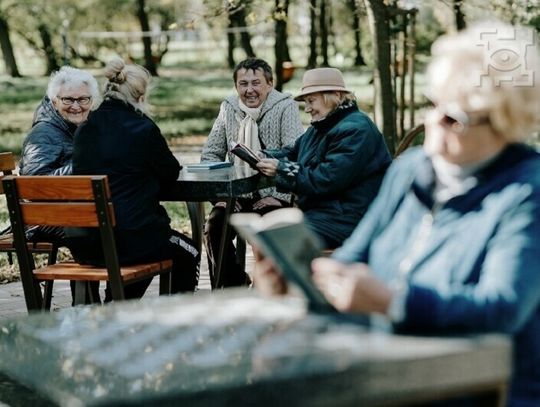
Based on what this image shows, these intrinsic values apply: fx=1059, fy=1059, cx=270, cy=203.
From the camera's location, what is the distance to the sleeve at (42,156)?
596cm

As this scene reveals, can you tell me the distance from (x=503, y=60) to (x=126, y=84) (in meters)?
3.35

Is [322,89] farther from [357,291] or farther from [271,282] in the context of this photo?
[357,291]

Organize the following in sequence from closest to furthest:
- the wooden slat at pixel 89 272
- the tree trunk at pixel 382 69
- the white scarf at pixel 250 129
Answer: the wooden slat at pixel 89 272, the white scarf at pixel 250 129, the tree trunk at pixel 382 69

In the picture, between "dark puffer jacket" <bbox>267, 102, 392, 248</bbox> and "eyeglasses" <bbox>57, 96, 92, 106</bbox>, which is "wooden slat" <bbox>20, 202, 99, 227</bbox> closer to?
"dark puffer jacket" <bbox>267, 102, 392, 248</bbox>

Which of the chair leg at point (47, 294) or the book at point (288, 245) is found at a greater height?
the book at point (288, 245)

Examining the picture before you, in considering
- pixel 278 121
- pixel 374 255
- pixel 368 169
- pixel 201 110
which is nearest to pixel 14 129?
pixel 201 110

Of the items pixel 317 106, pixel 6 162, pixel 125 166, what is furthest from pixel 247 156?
pixel 6 162

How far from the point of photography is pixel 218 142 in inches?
279

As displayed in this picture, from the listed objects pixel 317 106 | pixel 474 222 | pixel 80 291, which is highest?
pixel 474 222

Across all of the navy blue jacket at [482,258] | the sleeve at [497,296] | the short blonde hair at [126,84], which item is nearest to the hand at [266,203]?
the short blonde hair at [126,84]

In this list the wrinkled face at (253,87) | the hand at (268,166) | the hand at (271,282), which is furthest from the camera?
the wrinkled face at (253,87)

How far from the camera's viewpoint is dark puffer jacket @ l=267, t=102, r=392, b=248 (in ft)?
17.1

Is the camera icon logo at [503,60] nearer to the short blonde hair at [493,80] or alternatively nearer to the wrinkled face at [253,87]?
the short blonde hair at [493,80]

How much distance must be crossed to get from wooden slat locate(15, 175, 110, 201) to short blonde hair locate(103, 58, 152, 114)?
2.23ft
